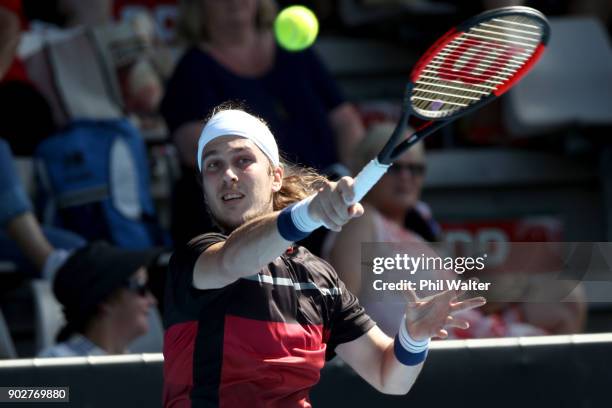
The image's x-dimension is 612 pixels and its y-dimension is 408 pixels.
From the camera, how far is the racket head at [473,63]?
2676 millimetres

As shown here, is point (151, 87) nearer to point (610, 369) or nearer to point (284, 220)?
point (610, 369)

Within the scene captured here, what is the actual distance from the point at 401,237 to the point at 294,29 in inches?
36.3

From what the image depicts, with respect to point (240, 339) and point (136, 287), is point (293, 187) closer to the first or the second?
point (240, 339)

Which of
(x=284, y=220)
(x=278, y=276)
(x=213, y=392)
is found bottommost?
(x=213, y=392)

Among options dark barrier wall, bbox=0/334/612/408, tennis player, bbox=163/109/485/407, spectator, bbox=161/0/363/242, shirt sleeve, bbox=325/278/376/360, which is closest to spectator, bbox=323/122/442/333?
spectator, bbox=161/0/363/242

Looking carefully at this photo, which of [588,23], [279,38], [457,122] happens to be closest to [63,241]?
[279,38]

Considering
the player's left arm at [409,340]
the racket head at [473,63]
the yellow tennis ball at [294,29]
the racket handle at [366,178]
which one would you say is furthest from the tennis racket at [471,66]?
the yellow tennis ball at [294,29]

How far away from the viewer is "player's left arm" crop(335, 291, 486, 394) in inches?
107

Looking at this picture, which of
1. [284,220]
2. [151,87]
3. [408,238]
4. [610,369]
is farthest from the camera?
[151,87]

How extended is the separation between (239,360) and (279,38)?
2.37 meters

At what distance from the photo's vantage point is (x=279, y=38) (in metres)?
4.73

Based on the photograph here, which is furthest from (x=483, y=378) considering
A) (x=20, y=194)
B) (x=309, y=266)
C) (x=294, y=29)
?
(x=20, y=194)

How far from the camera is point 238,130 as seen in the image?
2.72 m

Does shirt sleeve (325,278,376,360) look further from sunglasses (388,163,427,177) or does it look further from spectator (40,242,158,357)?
sunglasses (388,163,427,177)
